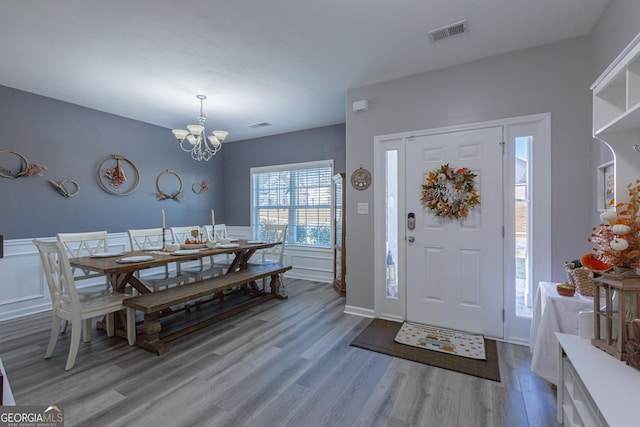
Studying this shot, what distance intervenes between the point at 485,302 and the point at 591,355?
1.49m

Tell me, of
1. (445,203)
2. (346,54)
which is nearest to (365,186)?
(445,203)

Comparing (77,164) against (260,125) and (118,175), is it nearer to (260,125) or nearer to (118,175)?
(118,175)

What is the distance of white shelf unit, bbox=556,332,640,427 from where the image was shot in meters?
1.00

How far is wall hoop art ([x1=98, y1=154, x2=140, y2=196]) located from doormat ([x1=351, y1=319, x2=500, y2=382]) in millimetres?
4044

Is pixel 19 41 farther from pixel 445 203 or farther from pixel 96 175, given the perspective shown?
pixel 445 203

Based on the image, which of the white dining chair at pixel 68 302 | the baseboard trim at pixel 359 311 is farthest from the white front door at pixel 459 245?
the white dining chair at pixel 68 302

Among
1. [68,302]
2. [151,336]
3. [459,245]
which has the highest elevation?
[459,245]

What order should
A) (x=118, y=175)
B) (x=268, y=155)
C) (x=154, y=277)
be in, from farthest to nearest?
(x=268, y=155) → (x=118, y=175) → (x=154, y=277)

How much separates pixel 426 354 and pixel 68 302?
2952 millimetres

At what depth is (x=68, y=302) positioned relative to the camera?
2334 mm

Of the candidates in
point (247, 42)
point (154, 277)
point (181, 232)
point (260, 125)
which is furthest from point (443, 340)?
point (260, 125)

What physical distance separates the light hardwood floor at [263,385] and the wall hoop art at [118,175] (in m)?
2.11

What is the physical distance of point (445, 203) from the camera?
2.90m

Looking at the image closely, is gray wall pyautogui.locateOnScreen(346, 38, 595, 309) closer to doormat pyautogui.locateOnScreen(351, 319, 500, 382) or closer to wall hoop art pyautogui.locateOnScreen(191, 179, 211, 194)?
doormat pyautogui.locateOnScreen(351, 319, 500, 382)
